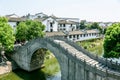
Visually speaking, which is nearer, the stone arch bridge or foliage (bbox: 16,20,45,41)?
the stone arch bridge

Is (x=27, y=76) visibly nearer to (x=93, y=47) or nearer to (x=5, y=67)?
(x=5, y=67)

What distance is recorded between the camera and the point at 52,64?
43406 mm

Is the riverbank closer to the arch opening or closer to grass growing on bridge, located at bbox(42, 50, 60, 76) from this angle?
the arch opening

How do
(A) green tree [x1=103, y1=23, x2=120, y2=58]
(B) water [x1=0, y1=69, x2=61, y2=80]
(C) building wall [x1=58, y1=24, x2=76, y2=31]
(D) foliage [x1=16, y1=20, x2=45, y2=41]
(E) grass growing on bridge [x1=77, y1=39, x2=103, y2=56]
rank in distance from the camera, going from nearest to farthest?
(A) green tree [x1=103, y1=23, x2=120, y2=58] < (B) water [x1=0, y1=69, x2=61, y2=80] < (D) foliage [x1=16, y1=20, x2=45, y2=41] < (E) grass growing on bridge [x1=77, y1=39, x2=103, y2=56] < (C) building wall [x1=58, y1=24, x2=76, y2=31]

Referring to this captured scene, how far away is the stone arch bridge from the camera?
82.1 feet

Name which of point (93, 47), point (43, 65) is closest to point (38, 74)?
point (43, 65)

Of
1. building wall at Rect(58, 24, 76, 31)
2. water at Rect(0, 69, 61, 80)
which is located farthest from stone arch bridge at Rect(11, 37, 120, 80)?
building wall at Rect(58, 24, 76, 31)

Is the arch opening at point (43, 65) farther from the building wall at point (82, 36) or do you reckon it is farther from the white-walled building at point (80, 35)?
the building wall at point (82, 36)

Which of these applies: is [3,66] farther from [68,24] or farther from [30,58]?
[68,24]

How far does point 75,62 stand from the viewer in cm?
2814

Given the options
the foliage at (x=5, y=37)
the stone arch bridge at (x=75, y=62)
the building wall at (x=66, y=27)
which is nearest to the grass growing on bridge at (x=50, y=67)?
the stone arch bridge at (x=75, y=62)

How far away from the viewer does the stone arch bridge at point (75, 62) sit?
82.1 ft

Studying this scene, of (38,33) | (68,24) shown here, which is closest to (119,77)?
(38,33)

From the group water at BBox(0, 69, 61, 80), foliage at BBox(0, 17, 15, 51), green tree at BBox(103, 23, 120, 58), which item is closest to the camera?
green tree at BBox(103, 23, 120, 58)
